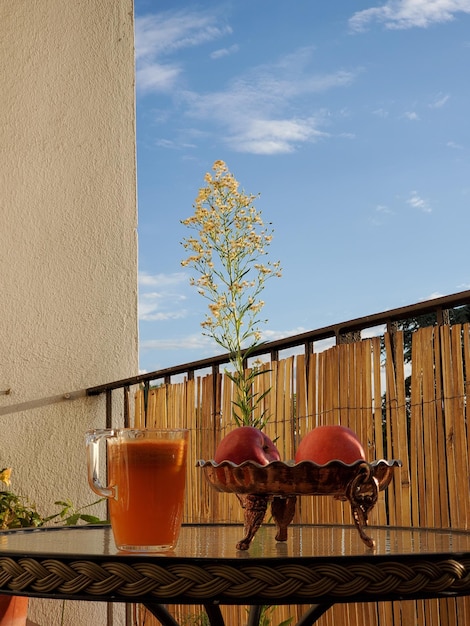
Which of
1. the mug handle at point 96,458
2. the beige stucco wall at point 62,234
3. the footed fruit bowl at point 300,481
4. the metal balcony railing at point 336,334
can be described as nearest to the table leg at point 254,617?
the footed fruit bowl at point 300,481

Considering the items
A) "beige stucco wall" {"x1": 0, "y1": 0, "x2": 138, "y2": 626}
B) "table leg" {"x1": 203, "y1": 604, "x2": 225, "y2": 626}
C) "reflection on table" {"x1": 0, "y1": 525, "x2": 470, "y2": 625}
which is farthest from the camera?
"beige stucco wall" {"x1": 0, "y1": 0, "x2": 138, "y2": 626}

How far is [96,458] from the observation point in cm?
106

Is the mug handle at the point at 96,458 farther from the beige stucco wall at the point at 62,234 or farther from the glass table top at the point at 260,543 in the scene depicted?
the beige stucco wall at the point at 62,234

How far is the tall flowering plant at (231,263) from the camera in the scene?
2553mm

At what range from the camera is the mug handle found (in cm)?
105

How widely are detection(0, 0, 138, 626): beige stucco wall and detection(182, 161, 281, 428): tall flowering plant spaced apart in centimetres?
166

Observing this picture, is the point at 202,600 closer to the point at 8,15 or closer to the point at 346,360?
the point at 346,360

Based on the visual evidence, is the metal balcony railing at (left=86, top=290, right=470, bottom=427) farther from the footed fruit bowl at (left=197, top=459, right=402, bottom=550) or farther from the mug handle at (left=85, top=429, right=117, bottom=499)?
the mug handle at (left=85, top=429, right=117, bottom=499)

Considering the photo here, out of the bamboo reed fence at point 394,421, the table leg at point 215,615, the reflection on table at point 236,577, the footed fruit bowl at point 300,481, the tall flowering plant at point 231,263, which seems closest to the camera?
the reflection on table at point 236,577

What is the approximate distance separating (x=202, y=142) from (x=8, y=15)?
11.2 metres

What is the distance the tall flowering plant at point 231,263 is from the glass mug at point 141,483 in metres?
1.47

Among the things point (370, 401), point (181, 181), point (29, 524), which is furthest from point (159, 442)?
point (181, 181)

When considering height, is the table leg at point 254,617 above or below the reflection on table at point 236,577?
below

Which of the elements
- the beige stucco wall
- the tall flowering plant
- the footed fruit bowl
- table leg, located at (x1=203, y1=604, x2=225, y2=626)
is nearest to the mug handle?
the footed fruit bowl
